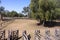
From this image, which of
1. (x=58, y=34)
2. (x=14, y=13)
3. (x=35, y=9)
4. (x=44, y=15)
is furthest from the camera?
(x=14, y=13)

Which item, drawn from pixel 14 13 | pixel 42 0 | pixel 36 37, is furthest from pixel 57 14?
pixel 14 13

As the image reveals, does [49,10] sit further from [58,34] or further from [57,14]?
[58,34]

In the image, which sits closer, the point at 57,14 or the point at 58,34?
the point at 58,34

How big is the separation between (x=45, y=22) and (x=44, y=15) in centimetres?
260

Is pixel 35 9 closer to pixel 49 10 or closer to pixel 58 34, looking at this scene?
pixel 49 10

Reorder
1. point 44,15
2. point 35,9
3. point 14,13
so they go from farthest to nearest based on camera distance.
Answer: point 14,13, point 35,9, point 44,15

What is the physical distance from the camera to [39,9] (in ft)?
109

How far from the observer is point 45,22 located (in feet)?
113

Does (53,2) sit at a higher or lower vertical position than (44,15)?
higher

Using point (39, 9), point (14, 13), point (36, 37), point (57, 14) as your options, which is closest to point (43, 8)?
point (39, 9)

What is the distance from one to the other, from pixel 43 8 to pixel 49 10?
1172 millimetres

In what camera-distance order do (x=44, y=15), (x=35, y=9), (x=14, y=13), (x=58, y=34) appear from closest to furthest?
(x=58, y=34) < (x=44, y=15) < (x=35, y=9) < (x=14, y=13)

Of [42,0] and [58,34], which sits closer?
[58,34]

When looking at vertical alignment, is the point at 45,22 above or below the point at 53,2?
below
